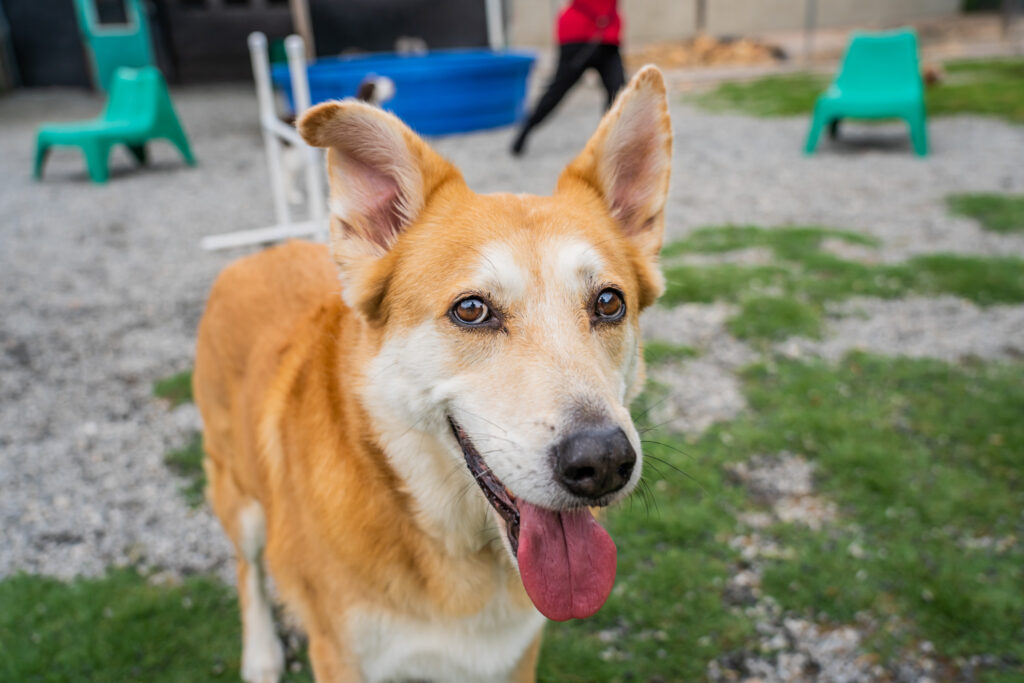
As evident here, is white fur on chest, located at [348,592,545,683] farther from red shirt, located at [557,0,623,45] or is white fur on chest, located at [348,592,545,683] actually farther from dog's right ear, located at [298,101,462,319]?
red shirt, located at [557,0,623,45]

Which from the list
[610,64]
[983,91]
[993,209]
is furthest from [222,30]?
[993,209]

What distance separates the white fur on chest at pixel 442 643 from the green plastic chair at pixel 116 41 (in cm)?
1810

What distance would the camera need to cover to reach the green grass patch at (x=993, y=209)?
706cm

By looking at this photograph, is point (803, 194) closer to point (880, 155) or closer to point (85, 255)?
point (880, 155)

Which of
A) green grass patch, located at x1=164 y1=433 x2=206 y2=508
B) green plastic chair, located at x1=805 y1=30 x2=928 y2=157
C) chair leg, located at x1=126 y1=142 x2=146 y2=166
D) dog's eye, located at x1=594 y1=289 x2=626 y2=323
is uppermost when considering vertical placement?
dog's eye, located at x1=594 y1=289 x2=626 y2=323

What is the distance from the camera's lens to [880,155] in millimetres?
9867

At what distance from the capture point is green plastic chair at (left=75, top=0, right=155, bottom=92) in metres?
16.3

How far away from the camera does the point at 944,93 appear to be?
13.0 metres

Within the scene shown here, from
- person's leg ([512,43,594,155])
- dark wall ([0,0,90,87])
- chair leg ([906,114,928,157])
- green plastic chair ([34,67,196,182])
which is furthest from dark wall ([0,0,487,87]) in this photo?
chair leg ([906,114,928,157])

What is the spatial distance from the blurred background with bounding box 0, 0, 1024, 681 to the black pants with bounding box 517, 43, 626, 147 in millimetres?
1072

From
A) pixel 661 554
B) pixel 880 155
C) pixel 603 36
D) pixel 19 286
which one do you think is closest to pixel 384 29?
pixel 603 36

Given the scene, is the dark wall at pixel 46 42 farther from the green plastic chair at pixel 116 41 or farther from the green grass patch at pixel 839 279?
the green grass patch at pixel 839 279

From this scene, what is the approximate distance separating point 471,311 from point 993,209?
765 cm

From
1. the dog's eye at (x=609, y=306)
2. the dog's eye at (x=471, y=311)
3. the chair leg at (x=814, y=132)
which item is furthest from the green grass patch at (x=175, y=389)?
the chair leg at (x=814, y=132)
